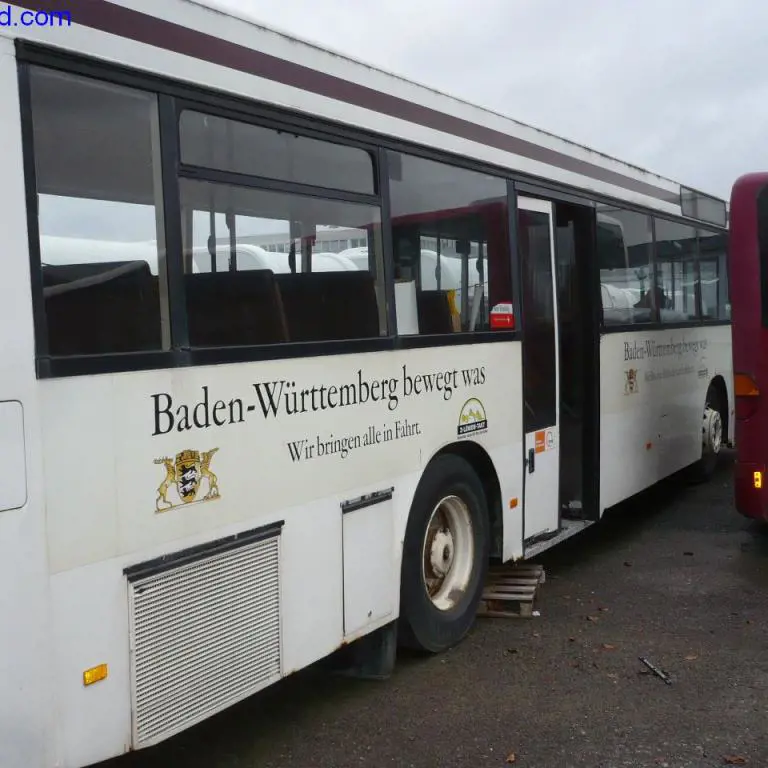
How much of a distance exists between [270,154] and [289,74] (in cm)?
40

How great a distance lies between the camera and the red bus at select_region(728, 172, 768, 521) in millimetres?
A: 6984

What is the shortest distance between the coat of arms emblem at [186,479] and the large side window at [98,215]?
1.40 feet

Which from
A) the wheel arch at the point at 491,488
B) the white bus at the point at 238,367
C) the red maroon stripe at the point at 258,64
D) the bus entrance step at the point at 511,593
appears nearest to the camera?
the white bus at the point at 238,367

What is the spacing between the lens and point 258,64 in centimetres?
404

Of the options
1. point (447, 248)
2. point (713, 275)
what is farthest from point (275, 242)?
point (713, 275)

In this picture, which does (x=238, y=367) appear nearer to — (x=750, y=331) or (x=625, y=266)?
(x=750, y=331)

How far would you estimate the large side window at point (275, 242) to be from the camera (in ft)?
12.4

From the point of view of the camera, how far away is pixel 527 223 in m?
6.28

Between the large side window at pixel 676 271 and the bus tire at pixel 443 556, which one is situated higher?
the large side window at pixel 676 271

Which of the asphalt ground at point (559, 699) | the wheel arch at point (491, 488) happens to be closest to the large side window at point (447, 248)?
the wheel arch at point (491, 488)

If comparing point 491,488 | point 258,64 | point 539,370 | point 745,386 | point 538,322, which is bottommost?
point 491,488

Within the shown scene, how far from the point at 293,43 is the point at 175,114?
0.87 metres

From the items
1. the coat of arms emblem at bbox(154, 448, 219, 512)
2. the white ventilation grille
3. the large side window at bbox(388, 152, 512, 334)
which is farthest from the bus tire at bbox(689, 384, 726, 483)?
the coat of arms emblem at bbox(154, 448, 219, 512)

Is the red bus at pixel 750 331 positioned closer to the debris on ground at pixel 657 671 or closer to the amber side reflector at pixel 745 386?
the amber side reflector at pixel 745 386
